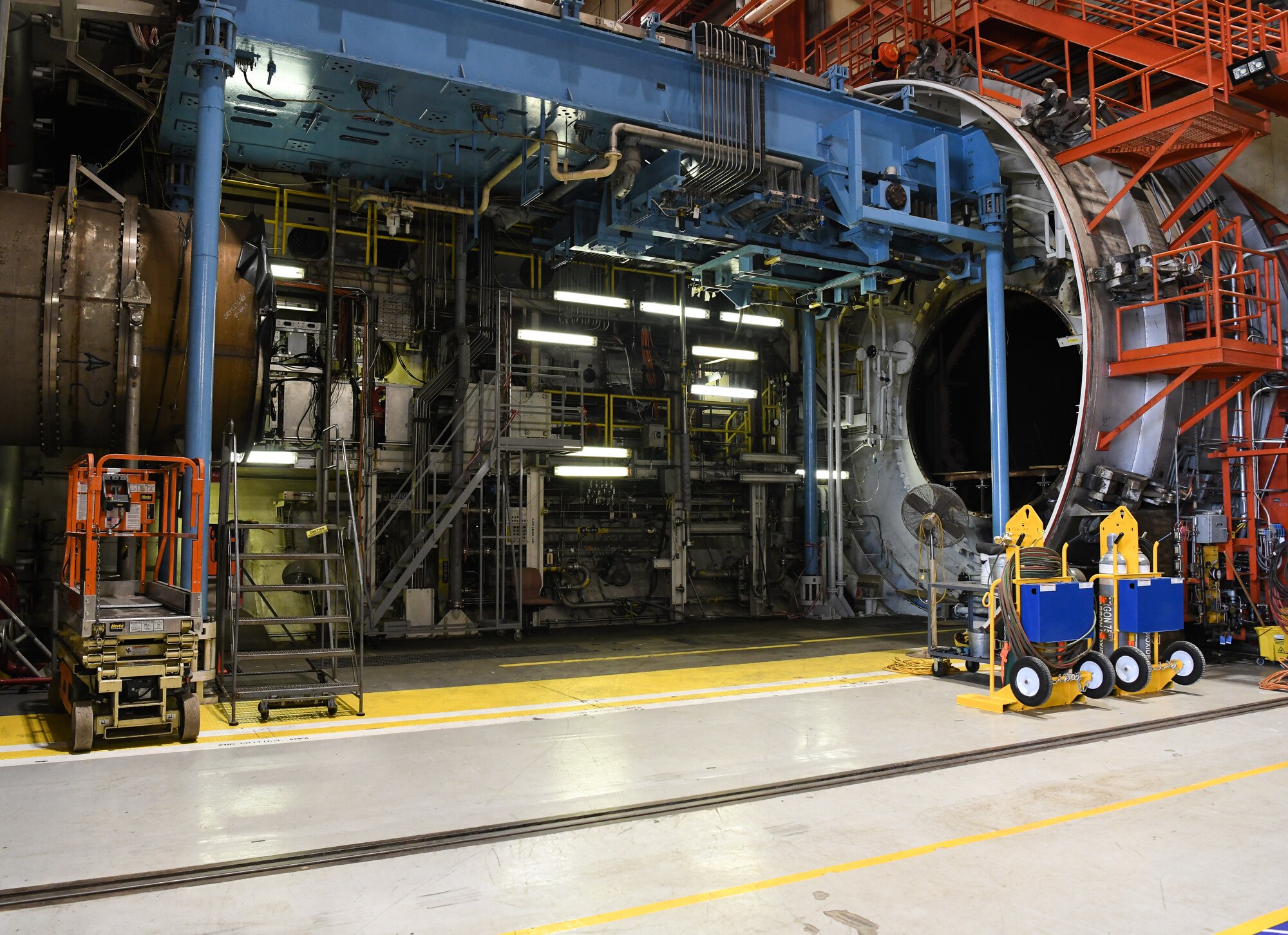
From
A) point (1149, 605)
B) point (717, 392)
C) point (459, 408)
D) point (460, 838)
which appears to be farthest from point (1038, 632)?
point (717, 392)

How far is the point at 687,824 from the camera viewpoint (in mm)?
4512

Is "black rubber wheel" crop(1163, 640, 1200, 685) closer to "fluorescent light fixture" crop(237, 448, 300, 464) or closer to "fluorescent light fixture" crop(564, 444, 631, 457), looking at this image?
"fluorescent light fixture" crop(564, 444, 631, 457)

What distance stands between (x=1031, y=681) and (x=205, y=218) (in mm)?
7491

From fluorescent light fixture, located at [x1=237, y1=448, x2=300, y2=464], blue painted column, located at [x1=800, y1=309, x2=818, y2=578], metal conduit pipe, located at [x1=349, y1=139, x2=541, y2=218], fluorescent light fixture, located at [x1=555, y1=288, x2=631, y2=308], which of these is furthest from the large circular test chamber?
fluorescent light fixture, located at [x1=237, y1=448, x2=300, y2=464]

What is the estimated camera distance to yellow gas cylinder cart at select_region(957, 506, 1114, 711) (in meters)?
7.20

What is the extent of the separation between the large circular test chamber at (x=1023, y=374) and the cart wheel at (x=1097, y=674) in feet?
8.88

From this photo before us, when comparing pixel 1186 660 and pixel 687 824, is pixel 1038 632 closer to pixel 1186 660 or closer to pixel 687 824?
pixel 1186 660

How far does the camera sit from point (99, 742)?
6.02 meters

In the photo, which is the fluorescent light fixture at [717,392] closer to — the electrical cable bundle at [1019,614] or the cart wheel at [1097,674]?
the electrical cable bundle at [1019,614]

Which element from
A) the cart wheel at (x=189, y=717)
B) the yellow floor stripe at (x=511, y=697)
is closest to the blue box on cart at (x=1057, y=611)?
the yellow floor stripe at (x=511, y=697)

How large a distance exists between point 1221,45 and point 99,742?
11583 millimetres

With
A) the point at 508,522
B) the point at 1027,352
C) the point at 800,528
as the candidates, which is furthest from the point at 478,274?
the point at 1027,352

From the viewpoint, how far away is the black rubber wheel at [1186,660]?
8.27 metres

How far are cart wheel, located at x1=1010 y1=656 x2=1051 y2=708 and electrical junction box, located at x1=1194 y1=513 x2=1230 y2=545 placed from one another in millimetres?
3737
